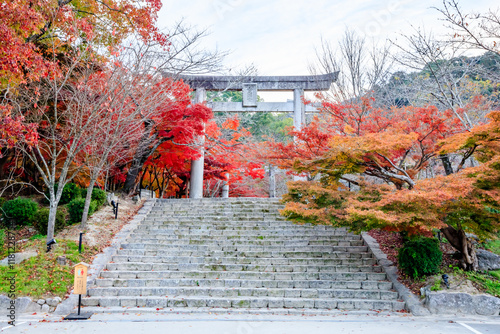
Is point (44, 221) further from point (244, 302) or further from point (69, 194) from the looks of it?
point (244, 302)

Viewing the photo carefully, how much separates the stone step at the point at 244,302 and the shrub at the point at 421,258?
107 cm

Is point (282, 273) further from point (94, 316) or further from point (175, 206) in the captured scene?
point (175, 206)

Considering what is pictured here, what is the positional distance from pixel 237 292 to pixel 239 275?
0.76 metres

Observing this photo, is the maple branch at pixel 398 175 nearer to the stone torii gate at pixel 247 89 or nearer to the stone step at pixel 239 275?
the stone step at pixel 239 275

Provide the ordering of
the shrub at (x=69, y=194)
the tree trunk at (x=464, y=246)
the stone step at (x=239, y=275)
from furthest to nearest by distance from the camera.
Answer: the shrub at (x=69, y=194) < the stone step at (x=239, y=275) < the tree trunk at (x=464, y=246)

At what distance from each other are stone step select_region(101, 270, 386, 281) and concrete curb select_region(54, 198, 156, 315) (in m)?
0.29

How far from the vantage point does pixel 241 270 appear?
8.98 metres

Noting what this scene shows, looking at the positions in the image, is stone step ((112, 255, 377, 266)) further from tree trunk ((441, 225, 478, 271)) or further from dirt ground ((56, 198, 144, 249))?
tree trunk ((441, 225, 478, 271))

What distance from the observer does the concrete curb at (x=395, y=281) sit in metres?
7.36

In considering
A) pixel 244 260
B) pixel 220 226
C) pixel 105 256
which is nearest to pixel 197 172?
pixel 220 226

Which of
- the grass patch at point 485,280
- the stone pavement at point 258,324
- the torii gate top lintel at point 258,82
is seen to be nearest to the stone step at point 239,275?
the stone pavement at point 258,324

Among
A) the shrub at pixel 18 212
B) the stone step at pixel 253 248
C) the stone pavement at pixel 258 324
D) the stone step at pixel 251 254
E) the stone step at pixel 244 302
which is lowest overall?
the stone pavement at pixel 258 324

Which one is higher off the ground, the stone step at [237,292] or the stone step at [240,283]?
the stone step at [240,283]

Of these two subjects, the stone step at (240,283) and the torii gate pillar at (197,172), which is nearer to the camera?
the stone step at (240,283)
